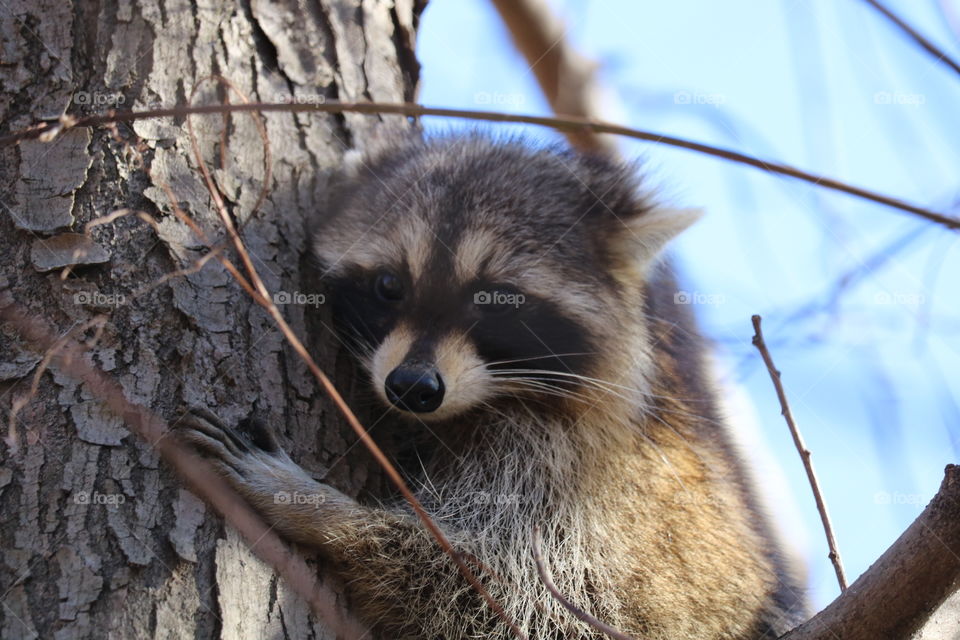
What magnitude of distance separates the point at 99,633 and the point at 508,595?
1530 mm

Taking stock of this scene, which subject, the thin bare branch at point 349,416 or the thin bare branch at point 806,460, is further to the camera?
the thin bare branch at point 806,460

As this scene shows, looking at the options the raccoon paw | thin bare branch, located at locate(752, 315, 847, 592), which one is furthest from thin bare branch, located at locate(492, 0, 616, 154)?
the raccoon paw

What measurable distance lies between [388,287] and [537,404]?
0.76m

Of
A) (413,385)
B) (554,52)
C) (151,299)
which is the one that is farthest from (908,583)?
(554,52)

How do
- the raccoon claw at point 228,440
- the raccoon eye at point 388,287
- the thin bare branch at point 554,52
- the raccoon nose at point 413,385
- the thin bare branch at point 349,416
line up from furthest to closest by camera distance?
1. the thin bare branch at point 554,52
2. the raccoon eye at point 388,287
3. the raccoon nose at point 413,385
4. the raccoon claw at point 228,440
5. the thin bare branch at point 349,416

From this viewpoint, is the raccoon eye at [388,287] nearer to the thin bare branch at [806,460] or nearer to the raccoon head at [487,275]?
the raccoon head at [487,275]

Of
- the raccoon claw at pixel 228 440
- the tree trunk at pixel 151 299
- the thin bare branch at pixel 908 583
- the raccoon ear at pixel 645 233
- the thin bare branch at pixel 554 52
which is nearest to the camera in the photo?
the thin bare branch at pixel 908 583

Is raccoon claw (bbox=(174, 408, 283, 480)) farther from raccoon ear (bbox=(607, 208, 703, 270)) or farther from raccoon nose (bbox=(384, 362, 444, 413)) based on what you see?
raccoon ear (bbox=(607, 208, 703, 270))

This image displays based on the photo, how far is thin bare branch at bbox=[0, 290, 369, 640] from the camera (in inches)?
89.7

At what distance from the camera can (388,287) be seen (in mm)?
3311

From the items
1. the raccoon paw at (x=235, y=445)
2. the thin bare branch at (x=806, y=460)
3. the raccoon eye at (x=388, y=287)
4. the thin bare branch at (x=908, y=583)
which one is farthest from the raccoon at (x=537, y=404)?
the thin bare branch at (x=908, y=583)

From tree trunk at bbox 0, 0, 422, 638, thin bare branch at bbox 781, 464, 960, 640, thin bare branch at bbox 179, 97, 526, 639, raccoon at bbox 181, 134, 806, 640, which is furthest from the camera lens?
raccoon at bbox 181, 134, 806, 640

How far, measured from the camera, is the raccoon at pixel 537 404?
310 centimetres

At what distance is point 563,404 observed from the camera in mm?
3469
